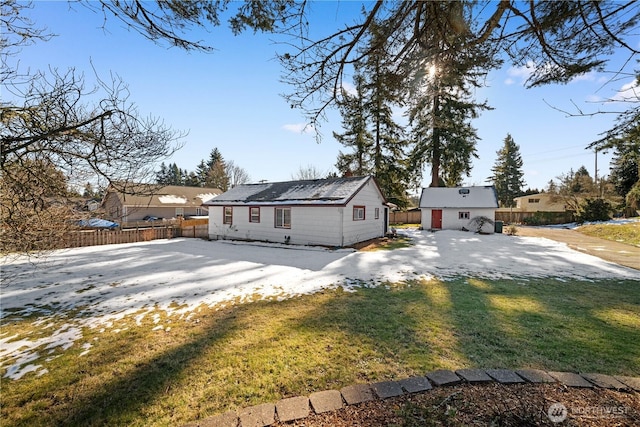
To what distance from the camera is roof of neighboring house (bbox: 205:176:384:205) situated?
13953 millimetres

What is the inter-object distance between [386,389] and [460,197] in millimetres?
23158

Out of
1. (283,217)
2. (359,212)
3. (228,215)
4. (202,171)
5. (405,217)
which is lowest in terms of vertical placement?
(405,217)

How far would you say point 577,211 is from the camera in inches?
1081

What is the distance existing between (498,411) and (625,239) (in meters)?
22.4

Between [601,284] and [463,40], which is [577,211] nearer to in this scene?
[601,284]

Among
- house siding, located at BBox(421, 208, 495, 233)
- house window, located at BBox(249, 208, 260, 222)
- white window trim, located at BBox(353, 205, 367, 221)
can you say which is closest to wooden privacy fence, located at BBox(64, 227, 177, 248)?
house window, located at BBox(249, 208, 260, 222)

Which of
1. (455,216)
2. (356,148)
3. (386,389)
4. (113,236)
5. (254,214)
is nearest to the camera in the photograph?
(386,389)

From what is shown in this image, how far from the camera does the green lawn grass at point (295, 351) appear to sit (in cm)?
279

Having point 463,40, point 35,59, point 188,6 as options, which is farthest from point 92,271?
point 463,40

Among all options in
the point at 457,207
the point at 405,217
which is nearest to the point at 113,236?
the point at 457,207

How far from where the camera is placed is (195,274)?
8375 millimetres

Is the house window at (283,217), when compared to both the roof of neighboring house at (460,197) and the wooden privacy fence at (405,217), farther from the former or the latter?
the wooden privacy fence at (405,217)

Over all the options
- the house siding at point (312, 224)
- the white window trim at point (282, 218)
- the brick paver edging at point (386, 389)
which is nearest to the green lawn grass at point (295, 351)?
the brick paver edging at point (386, 389)

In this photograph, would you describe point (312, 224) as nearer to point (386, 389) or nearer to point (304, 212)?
point (304, 212)
